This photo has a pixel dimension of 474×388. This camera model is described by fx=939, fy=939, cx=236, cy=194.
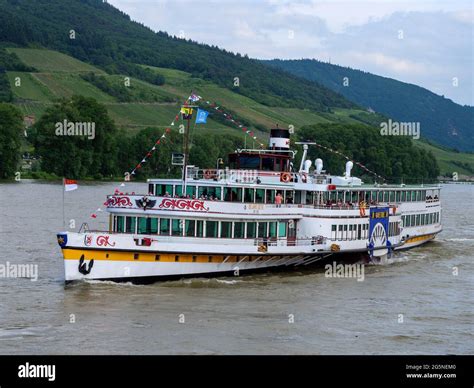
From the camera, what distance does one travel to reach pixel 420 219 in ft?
198

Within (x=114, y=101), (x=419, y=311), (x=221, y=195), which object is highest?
(x=114, y=101)

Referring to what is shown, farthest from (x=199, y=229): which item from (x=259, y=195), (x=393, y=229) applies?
(x=393, y=229)

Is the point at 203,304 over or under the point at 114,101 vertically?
under

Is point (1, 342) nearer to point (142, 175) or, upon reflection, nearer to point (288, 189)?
point (288, 189)

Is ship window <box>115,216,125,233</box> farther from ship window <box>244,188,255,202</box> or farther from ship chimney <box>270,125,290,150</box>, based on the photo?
ship chimney <box>270,125,290,150</box>

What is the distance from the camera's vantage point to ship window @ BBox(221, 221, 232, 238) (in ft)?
132

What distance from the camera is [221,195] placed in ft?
135

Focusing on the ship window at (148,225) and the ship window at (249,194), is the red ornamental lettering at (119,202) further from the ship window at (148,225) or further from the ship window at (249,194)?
the ship window at (249,194)

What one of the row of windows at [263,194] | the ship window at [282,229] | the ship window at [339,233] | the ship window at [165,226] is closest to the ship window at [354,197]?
the row of windows at [263,194]

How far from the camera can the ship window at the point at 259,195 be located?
42172 mm

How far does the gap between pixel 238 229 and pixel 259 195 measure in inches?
89.3

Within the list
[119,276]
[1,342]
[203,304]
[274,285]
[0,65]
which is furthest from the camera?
[0,65]
